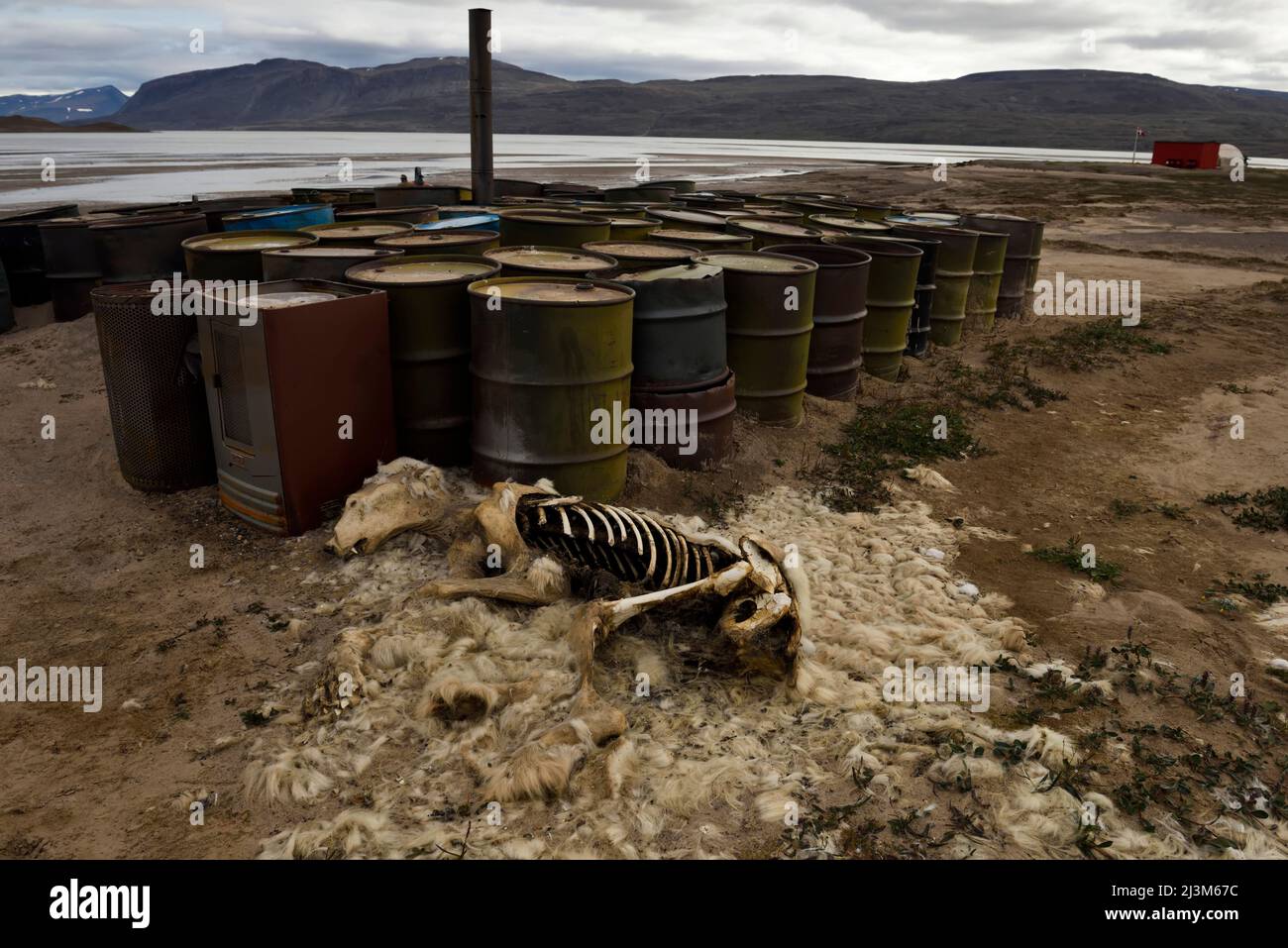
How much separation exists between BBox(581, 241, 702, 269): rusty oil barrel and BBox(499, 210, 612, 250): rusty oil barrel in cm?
17

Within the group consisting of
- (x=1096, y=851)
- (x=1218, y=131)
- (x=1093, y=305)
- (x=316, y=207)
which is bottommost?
(x=1096, y=851)

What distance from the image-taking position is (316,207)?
32.9 ft

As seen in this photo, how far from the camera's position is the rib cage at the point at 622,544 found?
4766 millimetres

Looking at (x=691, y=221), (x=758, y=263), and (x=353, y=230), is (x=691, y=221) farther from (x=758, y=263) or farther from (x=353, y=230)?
(x=353, y=230)

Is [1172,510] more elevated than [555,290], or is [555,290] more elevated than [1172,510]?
[555,290]

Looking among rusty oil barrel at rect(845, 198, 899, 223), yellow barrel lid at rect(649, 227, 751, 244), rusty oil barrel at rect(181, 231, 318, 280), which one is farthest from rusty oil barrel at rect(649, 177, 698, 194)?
rusty oil barrel at rect(181, 231, 318, 280)

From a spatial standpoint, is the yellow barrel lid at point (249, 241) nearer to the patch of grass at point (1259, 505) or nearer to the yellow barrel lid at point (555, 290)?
the yellow barrel lid at point (555, 290)

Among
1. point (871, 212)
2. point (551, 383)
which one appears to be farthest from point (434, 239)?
Result: point (871, 212)

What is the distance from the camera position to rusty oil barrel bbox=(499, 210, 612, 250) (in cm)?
927

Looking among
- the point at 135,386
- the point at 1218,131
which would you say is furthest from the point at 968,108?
the point at 135,386

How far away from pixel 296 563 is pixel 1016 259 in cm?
1295

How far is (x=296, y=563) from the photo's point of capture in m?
5.58

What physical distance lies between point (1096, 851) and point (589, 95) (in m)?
208
